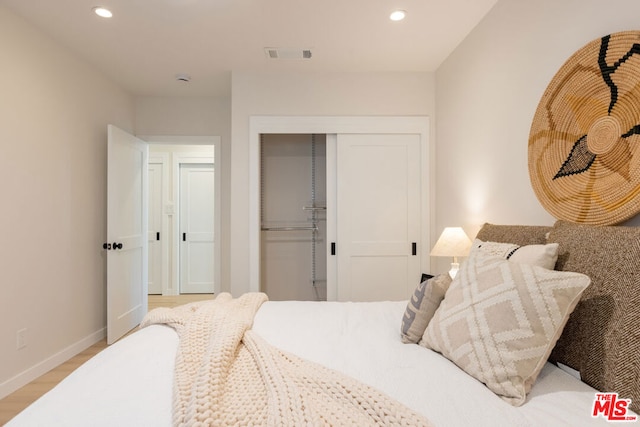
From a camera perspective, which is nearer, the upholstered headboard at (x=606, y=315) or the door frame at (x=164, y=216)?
the upholstered headboard at (x=606, y=315)

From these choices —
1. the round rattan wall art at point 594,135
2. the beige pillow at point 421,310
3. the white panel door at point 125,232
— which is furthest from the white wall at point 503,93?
the white panel door at point 125,232

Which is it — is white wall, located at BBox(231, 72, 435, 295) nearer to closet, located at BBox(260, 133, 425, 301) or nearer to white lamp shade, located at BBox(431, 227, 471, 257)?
closet, located at BBox(260, 133, 425, 301)

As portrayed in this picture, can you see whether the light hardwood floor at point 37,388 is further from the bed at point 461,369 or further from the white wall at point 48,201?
the bed at point 461,369

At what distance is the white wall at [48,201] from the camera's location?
224cm

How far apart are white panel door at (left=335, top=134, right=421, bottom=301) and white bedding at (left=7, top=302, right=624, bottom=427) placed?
5.78ft

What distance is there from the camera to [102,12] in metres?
2.23

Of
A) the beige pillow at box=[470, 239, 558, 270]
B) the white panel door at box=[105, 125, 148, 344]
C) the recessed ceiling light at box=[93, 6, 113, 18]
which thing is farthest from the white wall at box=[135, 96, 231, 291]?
the beige pillow at box=[470, 239, 558, 270]

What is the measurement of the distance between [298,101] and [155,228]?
10.6 feet

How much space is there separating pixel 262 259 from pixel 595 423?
11.5 feet

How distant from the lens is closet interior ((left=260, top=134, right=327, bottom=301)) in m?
4.00

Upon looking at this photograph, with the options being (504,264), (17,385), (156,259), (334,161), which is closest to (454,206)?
(334,161)

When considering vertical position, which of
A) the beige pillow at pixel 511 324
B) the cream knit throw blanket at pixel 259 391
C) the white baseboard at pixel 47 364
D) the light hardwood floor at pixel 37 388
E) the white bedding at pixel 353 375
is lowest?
the light hardwood floor at pixel 37 388

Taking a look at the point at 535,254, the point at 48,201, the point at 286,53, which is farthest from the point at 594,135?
the point at 48,201

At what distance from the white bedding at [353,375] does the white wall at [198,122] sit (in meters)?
2.51
